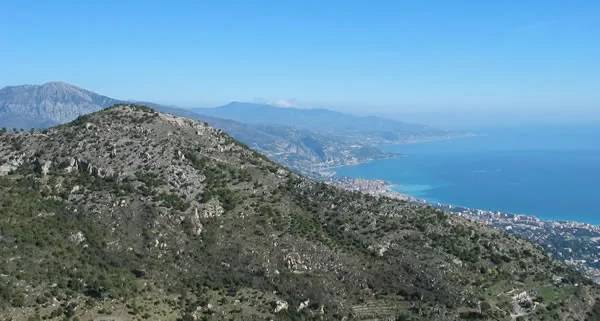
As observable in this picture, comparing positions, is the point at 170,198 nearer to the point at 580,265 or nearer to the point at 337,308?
the point at 337,308

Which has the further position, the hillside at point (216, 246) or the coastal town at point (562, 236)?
the coastal town at point (562, 236)

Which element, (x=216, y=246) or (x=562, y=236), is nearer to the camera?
(x=216, y=246)

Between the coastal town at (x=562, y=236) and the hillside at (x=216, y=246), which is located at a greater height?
the hillside at (x=216, y=246)

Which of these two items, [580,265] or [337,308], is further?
[580,265]

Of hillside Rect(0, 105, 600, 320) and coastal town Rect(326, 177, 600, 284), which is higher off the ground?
hillside Rect(0, 105, 600, 320)

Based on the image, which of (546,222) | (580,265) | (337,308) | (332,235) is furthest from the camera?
(546,222)

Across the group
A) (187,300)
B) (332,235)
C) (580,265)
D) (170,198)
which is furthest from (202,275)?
(580,265)

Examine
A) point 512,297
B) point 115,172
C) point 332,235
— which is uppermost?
point 115,172

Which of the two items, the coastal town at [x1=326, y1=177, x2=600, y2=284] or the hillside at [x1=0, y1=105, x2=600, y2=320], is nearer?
the hillside at [x1=0, y1=105, x2=600, y2=320]
